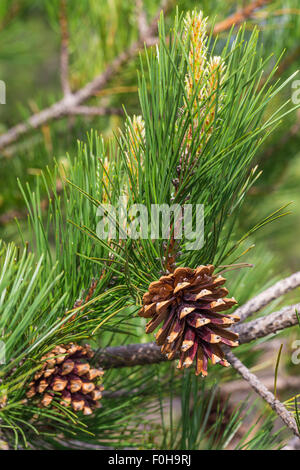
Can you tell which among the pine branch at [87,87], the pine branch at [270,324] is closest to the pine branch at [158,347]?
the pine branch at [270,324]

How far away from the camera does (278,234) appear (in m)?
1.08

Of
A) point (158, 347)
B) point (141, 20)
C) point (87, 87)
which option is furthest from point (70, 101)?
point (158, 347)

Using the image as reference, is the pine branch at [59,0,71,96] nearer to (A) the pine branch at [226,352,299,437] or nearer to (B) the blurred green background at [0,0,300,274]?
(B) the blurred green background at [0,0,300,274]

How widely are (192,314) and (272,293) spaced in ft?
→ 0.29

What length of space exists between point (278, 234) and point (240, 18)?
564 mm

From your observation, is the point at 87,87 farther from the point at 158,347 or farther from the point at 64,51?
the point at 158,347

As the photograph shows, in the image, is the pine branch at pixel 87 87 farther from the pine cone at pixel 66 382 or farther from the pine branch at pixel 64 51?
the pine cone at pixel 66 382

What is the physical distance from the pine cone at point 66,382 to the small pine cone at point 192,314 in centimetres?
8

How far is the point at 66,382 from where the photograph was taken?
326 millimetres

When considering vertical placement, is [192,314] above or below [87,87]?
below

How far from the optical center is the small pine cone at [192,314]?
29 cm

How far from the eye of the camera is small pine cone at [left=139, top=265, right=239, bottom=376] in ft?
0.94

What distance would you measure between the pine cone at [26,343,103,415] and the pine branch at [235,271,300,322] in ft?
0.44
